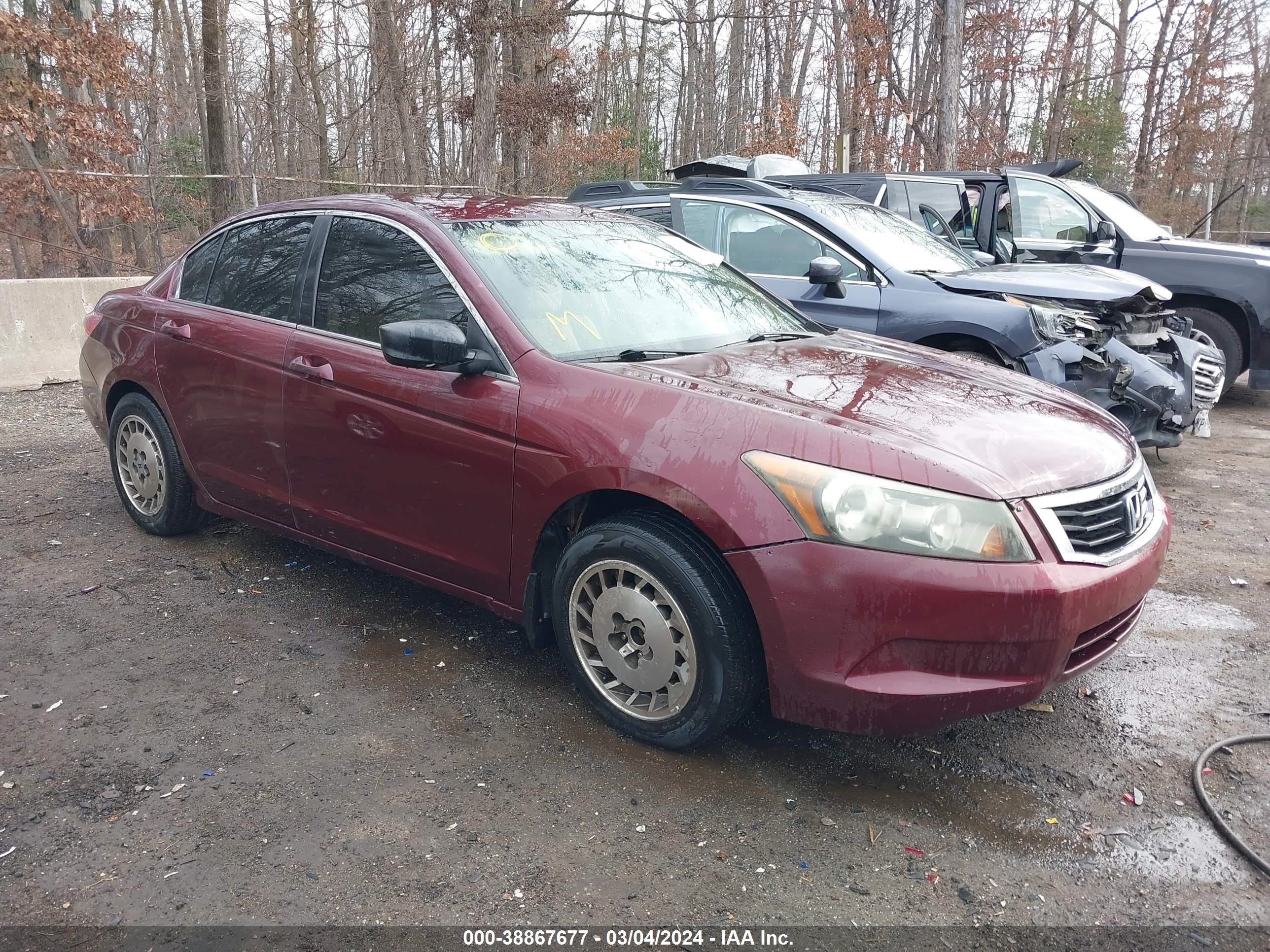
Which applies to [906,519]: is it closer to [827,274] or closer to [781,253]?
[827,274]

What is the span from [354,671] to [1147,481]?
113 inches

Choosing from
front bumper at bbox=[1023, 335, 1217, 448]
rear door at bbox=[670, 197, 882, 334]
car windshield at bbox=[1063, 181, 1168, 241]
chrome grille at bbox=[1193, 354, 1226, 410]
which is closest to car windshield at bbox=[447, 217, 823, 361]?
rear door at bbox=[670, 197, 882, 334]

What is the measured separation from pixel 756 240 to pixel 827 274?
1.52 meters

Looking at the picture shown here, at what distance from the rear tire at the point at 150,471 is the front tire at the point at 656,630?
98.2 inches

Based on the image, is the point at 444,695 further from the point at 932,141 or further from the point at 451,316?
the point at 932,141

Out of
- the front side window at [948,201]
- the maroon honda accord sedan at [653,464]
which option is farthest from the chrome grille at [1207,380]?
the maroon honda accord sedan at [653,464]

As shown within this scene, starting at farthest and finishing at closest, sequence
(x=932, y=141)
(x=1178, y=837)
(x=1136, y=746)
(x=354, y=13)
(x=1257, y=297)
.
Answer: (x=932, y=141), (x=354, y=13), (x=1257, y=297), (x=1136, y=746), (x=1178, y=837)

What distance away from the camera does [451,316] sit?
→ 3.44 m

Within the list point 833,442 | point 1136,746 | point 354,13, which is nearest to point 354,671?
point 833,442

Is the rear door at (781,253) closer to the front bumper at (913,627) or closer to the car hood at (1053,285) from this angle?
the car hood at (1053,285)

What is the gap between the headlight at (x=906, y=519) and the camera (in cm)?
253

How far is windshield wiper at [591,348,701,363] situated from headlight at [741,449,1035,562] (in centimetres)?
92

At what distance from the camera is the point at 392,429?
138 inches

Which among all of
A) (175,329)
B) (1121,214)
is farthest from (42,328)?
(1121,214)
